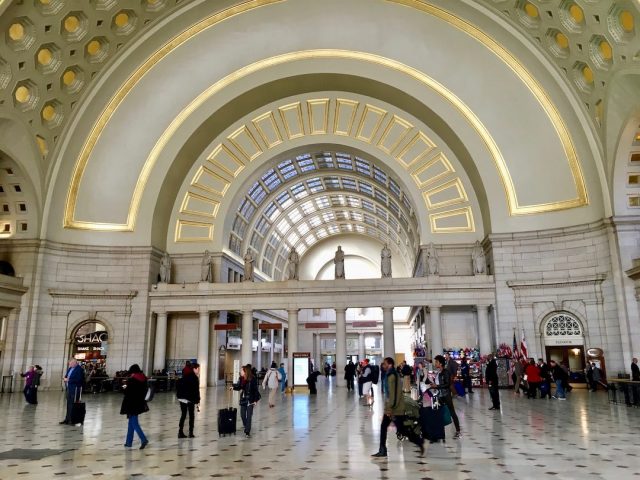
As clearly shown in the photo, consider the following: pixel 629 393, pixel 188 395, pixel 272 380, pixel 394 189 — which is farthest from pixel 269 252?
pixel 188 395

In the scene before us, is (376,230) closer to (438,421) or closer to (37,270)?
(37,270)

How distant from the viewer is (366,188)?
38406 millimetres

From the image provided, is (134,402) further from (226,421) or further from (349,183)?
(349,183)

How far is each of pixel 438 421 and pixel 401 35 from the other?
20.2m

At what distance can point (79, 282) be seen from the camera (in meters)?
25.7

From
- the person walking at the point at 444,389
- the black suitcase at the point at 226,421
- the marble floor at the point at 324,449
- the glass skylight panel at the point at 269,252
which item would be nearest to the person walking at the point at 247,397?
the black suitcase at the point at 226,421

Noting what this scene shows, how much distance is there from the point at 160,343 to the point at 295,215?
19.6 m

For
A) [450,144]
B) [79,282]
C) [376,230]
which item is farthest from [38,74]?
[376,230]

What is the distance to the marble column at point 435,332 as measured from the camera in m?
23.9

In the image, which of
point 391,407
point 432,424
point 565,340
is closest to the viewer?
point 391,407

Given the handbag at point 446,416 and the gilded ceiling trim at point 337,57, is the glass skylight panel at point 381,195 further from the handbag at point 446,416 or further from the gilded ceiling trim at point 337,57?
the handbag at point 446,416

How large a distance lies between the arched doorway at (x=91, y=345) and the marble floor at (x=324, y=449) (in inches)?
491

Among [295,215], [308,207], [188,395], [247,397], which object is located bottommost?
[247,397]

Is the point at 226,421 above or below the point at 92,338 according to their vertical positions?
below
